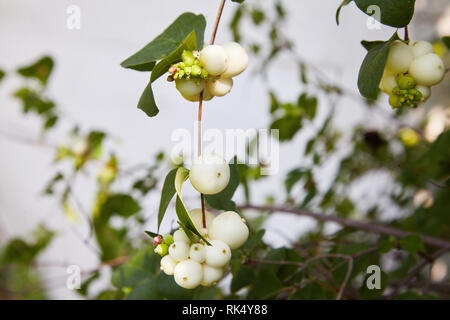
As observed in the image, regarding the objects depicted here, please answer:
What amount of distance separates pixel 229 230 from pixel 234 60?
0.33 feet

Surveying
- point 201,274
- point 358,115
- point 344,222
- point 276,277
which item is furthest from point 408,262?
point 358,115

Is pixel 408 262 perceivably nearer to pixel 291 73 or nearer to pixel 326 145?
pixel 326 145

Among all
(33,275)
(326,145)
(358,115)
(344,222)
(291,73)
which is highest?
(291,73)

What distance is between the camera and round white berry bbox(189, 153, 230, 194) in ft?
0.66

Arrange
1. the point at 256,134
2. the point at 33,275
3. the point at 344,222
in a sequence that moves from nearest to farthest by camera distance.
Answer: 1. the point at 344,222
2. the point at 256,134
3. the point at 33,275

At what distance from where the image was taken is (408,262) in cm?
51

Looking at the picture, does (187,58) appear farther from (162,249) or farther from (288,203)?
(288,203)

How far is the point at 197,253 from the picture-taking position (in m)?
0.21

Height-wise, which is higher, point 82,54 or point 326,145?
point 82,54

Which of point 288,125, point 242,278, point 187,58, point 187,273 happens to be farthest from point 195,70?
point 288,125

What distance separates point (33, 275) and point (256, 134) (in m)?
1.21

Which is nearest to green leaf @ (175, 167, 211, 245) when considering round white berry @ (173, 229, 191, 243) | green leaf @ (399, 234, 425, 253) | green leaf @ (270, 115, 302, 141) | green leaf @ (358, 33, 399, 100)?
round white berry @ (173, 229, 191, 243)

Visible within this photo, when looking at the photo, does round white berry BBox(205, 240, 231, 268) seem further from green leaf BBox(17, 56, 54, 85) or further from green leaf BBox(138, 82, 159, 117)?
green leaf BBox(17, 56, 54, 85)

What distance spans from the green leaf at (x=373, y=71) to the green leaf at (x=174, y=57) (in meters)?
0.10
